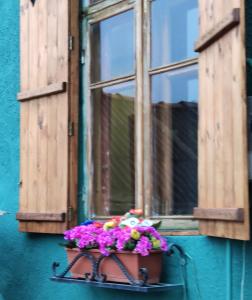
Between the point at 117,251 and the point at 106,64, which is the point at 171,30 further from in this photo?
the point at 117,251

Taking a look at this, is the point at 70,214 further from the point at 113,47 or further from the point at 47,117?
the point at 113,47

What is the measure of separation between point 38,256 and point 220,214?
68.2 inches

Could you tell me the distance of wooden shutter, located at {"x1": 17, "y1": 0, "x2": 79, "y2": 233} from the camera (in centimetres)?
425

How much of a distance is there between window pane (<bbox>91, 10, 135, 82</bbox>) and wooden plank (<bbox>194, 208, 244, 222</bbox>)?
1.09m

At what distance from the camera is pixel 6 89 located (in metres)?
4.97

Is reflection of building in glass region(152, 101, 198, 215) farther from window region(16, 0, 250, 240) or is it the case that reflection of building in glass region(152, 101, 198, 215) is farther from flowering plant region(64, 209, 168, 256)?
flowering plant region(64, 209, 168, 256)

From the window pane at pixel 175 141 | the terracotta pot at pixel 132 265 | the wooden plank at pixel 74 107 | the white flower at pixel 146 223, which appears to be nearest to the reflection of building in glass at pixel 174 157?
the window pane at pixel 175 141

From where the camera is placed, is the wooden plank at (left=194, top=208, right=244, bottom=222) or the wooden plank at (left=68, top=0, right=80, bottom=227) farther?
the wooden plank at (left=68, top=0, right=80, bottom=227)

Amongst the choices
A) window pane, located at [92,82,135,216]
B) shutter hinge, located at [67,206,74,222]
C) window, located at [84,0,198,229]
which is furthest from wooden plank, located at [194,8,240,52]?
shutter hinge, located at [67,206,74,222]

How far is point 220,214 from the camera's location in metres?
3.13

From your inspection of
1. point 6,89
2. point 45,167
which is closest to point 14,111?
point 6,89

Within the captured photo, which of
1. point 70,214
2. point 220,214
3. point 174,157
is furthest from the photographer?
point 70,214

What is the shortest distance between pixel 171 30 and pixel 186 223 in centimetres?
108

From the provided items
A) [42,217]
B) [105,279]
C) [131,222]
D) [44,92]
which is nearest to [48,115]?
[44,92]
